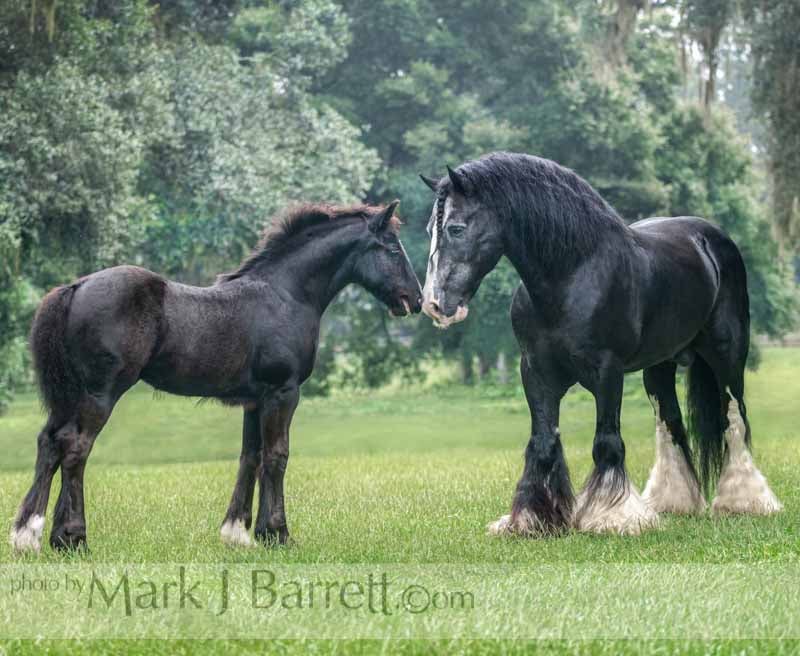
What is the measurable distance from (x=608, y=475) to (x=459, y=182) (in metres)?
2.45

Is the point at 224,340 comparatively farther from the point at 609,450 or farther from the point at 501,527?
the point at 609,450

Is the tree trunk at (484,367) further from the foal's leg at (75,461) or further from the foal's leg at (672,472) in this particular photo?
the foal's leg at (75,461)

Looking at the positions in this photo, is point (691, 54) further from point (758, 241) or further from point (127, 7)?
point (758, 241)

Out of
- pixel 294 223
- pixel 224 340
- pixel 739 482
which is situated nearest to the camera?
pixel 224 340

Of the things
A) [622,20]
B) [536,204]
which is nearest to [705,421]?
[536,204]

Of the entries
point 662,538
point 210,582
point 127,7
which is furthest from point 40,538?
point 127,7

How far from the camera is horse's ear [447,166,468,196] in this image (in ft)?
27.4

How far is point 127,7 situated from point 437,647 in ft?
60.6

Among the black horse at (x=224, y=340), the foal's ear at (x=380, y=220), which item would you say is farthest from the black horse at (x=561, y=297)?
the black horse at (x=224, y=340)

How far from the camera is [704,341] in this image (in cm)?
1035

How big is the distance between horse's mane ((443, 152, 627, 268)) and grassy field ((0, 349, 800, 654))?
2127 mm

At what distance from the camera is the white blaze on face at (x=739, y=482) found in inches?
395

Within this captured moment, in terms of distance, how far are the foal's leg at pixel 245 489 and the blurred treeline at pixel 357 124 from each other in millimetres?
9576

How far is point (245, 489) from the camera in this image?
8.52 metres
